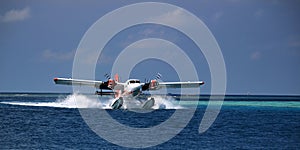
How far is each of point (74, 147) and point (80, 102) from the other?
43125mm

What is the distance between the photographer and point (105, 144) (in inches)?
1057

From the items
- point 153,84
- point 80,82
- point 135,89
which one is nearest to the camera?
point 135,89

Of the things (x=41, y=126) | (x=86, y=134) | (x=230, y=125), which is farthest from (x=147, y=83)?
(x=86, y=134)

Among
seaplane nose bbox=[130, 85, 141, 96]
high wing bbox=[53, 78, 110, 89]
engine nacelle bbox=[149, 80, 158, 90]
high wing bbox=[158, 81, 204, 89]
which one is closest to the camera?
→ seaplane nose bbox=[130, 85, 141, 96]

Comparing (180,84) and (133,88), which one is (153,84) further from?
(180,84)

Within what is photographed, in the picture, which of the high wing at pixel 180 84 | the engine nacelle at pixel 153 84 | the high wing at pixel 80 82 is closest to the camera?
the engine nacelle at pixel 153 84

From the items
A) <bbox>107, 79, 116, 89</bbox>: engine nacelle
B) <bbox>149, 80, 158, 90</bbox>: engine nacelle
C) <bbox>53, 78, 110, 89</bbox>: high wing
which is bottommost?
<bbox>149, 80, 158, 90</bbox>: engine nacelle

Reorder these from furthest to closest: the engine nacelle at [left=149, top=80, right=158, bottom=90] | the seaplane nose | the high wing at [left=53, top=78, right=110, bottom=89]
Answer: the high wing at [left=53, top=78, right=110, bottom=89]
the engine nacelle at [left=149, top=80, right=158, bottom=90]
the seaplane nose

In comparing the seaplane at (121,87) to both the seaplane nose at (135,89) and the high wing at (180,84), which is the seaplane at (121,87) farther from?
the high wing at (180,84)

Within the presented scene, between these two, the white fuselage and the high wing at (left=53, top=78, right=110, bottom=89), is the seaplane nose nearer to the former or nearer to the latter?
the white fuselage

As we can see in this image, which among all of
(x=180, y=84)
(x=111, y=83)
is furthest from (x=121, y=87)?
(x=180, y=84)

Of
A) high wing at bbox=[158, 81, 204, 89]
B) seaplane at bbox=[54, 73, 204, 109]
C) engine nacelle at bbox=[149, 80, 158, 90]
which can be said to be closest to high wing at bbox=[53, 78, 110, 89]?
seaplane at bbox=[54, 73, 204, 109]

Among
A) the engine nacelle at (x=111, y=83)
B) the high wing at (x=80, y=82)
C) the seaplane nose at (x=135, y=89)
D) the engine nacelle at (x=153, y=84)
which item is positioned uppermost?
the high wing at (x=80, y=82)

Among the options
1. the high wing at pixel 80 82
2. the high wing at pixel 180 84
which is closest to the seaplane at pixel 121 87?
the high wing at pixel 80 82
